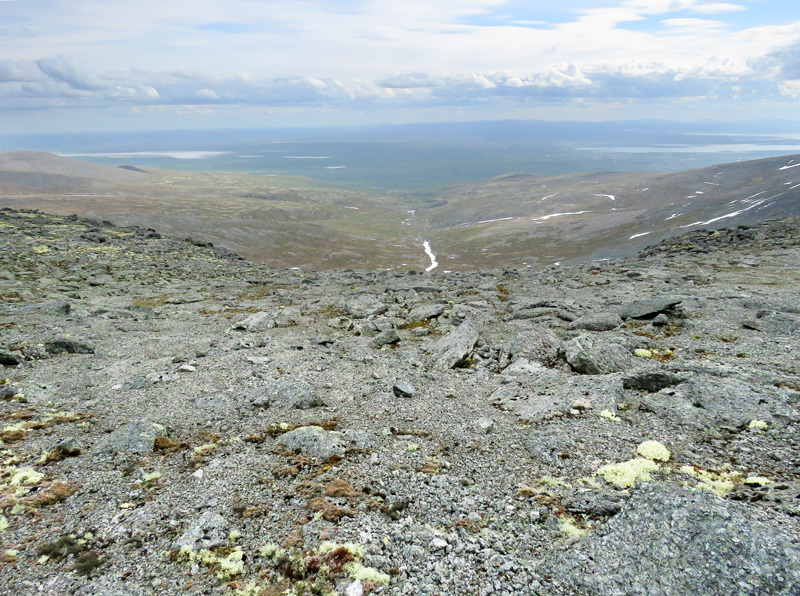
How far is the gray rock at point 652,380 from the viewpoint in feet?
60.8

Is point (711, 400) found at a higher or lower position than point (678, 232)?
higher

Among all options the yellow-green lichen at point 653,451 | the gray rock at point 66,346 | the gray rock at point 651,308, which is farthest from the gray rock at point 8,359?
the gray rock at point 651,308

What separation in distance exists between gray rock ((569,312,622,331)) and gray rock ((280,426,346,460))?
69.7 feet

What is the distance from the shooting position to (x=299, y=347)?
2892cm

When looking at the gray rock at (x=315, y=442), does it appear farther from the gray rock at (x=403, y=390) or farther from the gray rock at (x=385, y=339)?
the gray rock at (x=385, y=339)

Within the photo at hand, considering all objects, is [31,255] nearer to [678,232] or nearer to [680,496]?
[680,496]

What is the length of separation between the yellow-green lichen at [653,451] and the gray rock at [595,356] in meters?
7.56

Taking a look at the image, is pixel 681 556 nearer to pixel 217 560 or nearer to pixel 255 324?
pixel 217 560

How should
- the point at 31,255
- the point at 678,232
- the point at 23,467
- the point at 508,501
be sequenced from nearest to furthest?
the point at 508,501, the point at 23,467, the point at 31,255, the point at 678,232

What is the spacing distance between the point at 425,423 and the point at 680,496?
30.7 ft

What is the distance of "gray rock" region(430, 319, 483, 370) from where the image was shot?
25.6 meters

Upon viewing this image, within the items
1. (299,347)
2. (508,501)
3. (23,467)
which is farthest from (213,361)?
(508,501)

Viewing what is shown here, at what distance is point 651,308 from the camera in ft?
101

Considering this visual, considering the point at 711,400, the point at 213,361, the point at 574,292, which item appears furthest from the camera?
the point at 574,292
